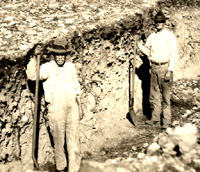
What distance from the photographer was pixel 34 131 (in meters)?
4.61

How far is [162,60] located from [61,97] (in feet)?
7.75

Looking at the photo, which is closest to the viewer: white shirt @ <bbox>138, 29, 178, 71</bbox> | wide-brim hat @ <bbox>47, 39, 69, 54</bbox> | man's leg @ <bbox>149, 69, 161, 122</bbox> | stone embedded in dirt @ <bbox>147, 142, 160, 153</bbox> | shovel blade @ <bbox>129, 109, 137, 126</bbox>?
wide-brim hat @ <bbox>47, 39, 69, 54</bbox>

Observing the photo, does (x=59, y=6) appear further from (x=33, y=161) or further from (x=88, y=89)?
(x=33, y=161)

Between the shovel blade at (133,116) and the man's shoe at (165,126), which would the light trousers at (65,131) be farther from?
the man's shoe at (165,126)

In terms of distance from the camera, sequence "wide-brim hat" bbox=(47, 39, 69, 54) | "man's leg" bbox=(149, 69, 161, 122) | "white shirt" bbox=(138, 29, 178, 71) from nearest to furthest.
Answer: "wide-brim hat" bbox=(47, 39, 69, 54)
"white shirt" bbox=(138, 29, 178, 71)
"man's leg" bbox=(149, 69, 161, 122)

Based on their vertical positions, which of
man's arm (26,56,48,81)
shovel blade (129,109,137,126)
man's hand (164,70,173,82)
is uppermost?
man's arm (26,56,48,81)

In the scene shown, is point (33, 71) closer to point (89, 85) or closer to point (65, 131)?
point (65, 131)

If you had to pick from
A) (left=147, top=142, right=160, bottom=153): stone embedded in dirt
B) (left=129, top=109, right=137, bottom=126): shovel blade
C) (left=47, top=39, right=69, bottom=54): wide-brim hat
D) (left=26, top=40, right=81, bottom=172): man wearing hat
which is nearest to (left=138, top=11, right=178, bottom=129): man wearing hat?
(left=129, top=109, right=137, bottom=126): shovel blade

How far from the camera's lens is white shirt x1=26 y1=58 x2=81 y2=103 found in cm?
441

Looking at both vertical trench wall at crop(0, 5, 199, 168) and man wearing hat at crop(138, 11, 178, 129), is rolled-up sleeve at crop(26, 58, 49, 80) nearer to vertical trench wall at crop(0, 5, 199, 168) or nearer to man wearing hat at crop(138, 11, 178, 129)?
vertical trench wall at crop(0, 5, 199, 168)

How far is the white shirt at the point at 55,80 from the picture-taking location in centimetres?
441

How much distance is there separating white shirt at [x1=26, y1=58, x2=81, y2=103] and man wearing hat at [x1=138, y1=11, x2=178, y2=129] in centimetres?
213

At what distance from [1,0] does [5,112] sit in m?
2.90

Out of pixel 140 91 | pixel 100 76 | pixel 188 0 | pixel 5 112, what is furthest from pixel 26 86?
pixel 188 0
